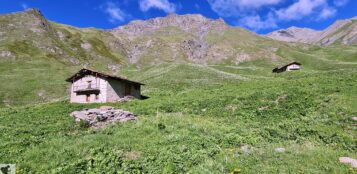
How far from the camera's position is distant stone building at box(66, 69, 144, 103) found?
4566cm

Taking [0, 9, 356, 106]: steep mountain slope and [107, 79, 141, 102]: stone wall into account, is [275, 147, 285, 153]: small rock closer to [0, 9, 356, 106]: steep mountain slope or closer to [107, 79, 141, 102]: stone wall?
[107, 79, 141, 102]: stone wall

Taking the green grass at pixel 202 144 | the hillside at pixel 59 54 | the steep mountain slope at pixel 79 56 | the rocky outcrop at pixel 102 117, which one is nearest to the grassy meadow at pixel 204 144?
the green grass at pixel 202 144

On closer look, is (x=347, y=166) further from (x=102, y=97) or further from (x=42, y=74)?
(x=42, y=74)

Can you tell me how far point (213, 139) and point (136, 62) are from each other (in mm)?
146034

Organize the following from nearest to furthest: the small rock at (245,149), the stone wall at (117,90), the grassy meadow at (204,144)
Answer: the grassy meadow at (204,144), the small rock at (245,149), the stone wall at (117,90)

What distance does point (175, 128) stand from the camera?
19094 mm

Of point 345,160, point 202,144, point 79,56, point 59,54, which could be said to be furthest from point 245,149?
point 79,56

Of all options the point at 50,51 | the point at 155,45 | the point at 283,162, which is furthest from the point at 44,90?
the point at 155,45

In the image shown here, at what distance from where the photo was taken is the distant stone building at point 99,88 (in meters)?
45.7

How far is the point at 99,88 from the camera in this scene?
46.0 meters

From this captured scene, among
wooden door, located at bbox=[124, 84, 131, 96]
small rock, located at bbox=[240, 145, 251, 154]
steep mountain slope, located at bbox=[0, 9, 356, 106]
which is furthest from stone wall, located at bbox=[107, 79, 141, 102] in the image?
small rock, located at bbox=[240, 145, 251, 154]

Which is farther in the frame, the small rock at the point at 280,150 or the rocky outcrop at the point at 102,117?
the rocky outcrop at the point at 102,117

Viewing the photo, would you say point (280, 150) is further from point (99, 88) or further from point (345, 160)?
point (99, 88)

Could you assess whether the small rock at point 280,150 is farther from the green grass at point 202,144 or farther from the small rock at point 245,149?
the small rock at point 245,149
